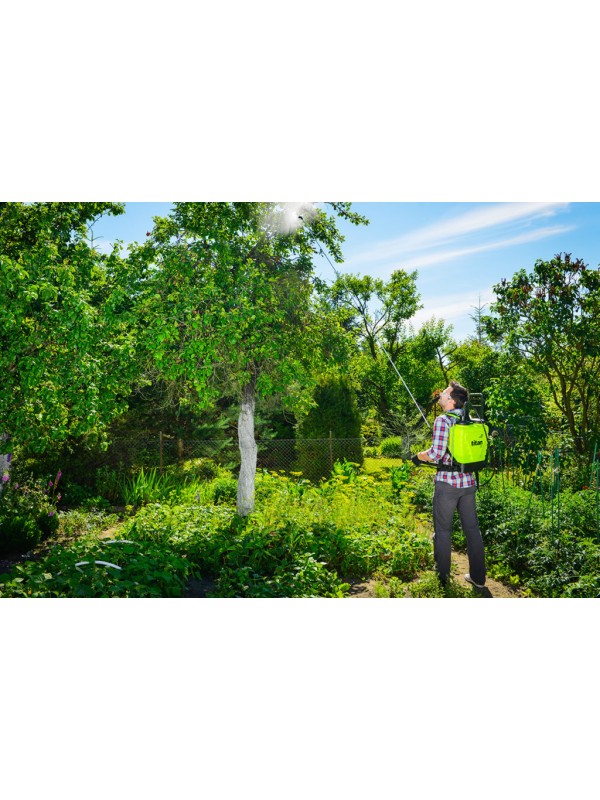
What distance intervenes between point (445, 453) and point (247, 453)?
234 centimetres

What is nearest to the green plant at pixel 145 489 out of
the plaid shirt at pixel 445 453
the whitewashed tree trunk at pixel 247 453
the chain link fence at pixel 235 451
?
the chain link fence at pixel 235 451

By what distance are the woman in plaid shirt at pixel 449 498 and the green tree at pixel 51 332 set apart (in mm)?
2714

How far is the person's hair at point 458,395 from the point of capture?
12.3 feet

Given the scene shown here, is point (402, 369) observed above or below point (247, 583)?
above

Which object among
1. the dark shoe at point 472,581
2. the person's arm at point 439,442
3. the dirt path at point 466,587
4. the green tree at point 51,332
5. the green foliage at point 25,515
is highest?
the green tree at point 51,332

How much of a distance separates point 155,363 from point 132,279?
2.78 feet

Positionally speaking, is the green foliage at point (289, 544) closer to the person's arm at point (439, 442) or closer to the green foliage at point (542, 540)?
the green foliage at point (542, 540)

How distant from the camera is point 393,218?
184 inches

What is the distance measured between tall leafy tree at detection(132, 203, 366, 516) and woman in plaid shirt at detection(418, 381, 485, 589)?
1.80m

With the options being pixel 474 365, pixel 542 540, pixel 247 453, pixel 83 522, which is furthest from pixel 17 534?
pixel 474 365

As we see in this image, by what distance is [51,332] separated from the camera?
4.20 meters

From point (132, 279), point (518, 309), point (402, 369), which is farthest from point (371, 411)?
point (132, 279)

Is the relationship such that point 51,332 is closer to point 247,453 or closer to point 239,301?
point 239,301

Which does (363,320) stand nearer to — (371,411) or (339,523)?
(371,411)
